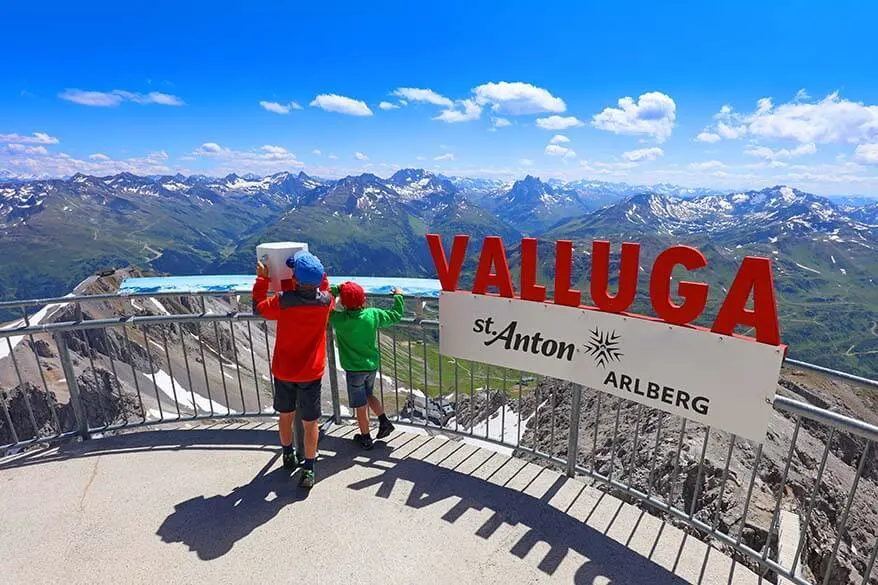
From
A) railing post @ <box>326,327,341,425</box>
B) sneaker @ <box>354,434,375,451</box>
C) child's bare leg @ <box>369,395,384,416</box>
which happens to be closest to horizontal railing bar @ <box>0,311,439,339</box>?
railing post @ <box>326,327,341,425</box>

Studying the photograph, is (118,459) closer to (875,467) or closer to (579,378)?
(579,378)

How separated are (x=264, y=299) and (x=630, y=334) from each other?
392cm

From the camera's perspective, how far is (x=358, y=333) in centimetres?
589

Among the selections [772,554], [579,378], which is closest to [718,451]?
[772,554]

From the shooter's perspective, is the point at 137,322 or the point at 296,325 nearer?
the point at 296,325

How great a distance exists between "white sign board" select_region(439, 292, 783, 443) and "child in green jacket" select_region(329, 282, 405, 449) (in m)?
0.79

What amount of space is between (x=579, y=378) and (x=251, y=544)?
3810mm

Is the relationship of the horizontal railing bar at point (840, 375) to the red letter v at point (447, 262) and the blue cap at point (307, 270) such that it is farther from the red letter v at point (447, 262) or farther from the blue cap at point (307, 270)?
the blue cap at point (307, 270)

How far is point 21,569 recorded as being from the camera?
4422 mm

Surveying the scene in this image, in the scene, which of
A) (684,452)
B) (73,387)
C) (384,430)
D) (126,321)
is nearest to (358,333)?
(384,430)

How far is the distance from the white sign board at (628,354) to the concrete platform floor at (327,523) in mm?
1341

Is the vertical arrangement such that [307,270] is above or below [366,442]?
above

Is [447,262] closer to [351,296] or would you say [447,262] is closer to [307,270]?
[351,296]

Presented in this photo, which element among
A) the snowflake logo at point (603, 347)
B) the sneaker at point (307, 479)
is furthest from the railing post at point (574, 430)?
the sneaker at point (307, 479)
